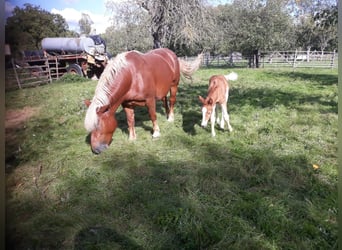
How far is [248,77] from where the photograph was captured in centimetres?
203

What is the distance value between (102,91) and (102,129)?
0.27 metres

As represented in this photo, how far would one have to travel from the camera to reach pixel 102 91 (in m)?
1.88

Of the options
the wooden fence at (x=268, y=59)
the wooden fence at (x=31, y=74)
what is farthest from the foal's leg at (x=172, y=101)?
the wooden fence at (x=31, y=74)

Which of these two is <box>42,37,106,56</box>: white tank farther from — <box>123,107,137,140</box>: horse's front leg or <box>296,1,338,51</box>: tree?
<box>123,107,137,140</box>: horse's front leg

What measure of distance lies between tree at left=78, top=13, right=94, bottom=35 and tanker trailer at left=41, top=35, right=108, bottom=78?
34 mm

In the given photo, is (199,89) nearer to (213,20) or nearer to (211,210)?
(213,20)

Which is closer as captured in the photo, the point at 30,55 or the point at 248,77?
the point at 30,55

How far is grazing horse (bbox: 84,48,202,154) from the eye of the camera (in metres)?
1.77

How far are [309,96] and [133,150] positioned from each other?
1.62 meters

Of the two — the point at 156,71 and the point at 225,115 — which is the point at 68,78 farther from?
the point at 225,115

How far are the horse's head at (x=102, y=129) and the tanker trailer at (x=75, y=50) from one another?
53 centimetres

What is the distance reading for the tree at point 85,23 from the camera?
105 centimetres

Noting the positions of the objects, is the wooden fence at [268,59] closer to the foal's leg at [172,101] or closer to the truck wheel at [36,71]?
the truck wheel at [36,71]

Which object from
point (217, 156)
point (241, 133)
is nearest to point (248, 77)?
point (241, 133)
